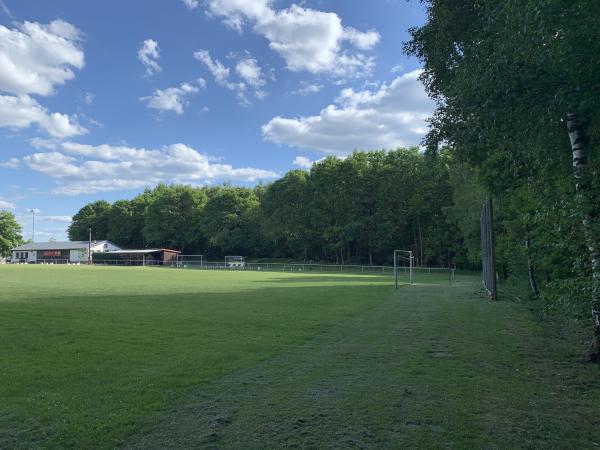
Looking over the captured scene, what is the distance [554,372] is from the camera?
7.14m

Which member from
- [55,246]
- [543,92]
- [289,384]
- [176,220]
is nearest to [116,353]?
[289,384]

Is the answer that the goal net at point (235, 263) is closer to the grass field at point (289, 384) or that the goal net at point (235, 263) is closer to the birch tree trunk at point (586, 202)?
the grass field at point (289, 384)

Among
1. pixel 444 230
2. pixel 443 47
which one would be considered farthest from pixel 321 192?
pixel 443 47

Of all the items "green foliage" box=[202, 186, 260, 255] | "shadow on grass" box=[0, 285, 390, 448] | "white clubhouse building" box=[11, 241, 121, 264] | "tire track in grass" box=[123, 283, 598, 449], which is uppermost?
"green foliage" box=[202, 186, 260, 255]

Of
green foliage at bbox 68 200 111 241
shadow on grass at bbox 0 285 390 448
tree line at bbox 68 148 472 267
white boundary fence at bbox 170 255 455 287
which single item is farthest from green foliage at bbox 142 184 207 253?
shadow on grass at bbox 0 285 390 448

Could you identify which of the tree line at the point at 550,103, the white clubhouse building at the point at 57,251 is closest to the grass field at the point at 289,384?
the tree line at the point at 550,103

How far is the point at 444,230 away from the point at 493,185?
4710 centimetres

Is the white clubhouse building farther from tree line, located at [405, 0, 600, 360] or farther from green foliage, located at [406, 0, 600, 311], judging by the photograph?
tree line, located at [405, 0, 600, 360]

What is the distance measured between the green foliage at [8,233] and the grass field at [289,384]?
10746 centimetres

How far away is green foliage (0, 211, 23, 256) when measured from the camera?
103 meters

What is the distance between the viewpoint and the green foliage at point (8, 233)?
103 m

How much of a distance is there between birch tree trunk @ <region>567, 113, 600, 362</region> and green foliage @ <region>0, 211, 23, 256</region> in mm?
116590

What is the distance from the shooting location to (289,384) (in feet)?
20.4

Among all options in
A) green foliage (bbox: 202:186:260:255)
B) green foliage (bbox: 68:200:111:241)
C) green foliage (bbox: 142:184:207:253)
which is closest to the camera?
green foliage (bbox: 202:186:260:255)
